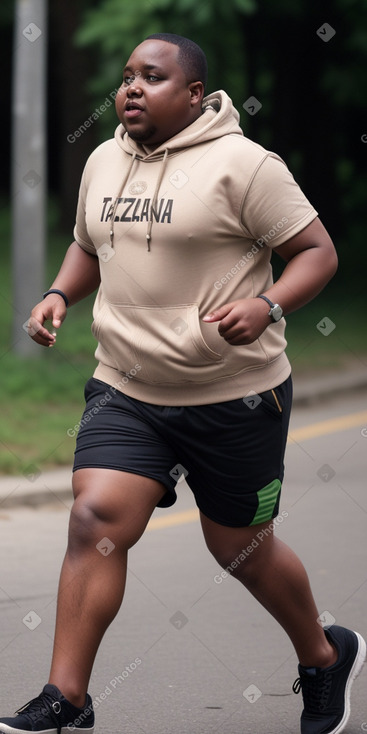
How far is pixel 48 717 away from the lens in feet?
11.4

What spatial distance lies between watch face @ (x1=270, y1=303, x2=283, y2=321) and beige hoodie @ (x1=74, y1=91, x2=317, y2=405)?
14 cm

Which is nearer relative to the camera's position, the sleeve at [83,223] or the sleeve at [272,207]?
the sleeve at [272,207]

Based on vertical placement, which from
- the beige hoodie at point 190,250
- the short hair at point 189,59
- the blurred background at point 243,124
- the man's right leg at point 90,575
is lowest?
the blurred background at point 243,124

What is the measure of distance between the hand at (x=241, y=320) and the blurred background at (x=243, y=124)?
4.85 metres

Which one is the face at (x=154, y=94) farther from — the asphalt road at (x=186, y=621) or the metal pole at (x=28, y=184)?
the metal pole at (x=28, y=184)

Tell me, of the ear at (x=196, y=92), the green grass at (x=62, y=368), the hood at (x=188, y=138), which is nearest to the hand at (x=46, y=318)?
the hood at (x=188, y=138)

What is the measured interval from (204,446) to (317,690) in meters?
0.83

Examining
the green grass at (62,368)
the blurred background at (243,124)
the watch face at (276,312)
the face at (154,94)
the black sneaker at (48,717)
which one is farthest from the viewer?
the blurred background at (243,124)

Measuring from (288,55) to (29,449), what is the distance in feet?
43.4

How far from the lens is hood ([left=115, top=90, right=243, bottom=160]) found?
3.67 metres

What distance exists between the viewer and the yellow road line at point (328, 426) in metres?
10.0

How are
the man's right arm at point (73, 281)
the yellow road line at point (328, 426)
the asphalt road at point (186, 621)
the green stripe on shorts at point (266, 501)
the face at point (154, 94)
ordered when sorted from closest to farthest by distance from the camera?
the face at point (154, 94)
the green stripe on shorts at point (266, 501)
the man's right arm at point (73, 281)
the asphalt road at point (186, 621)
the yellow road line at point (328, 426)

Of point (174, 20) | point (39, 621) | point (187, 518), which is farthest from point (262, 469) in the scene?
point (174, 20)

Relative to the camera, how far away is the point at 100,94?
15.9 m
